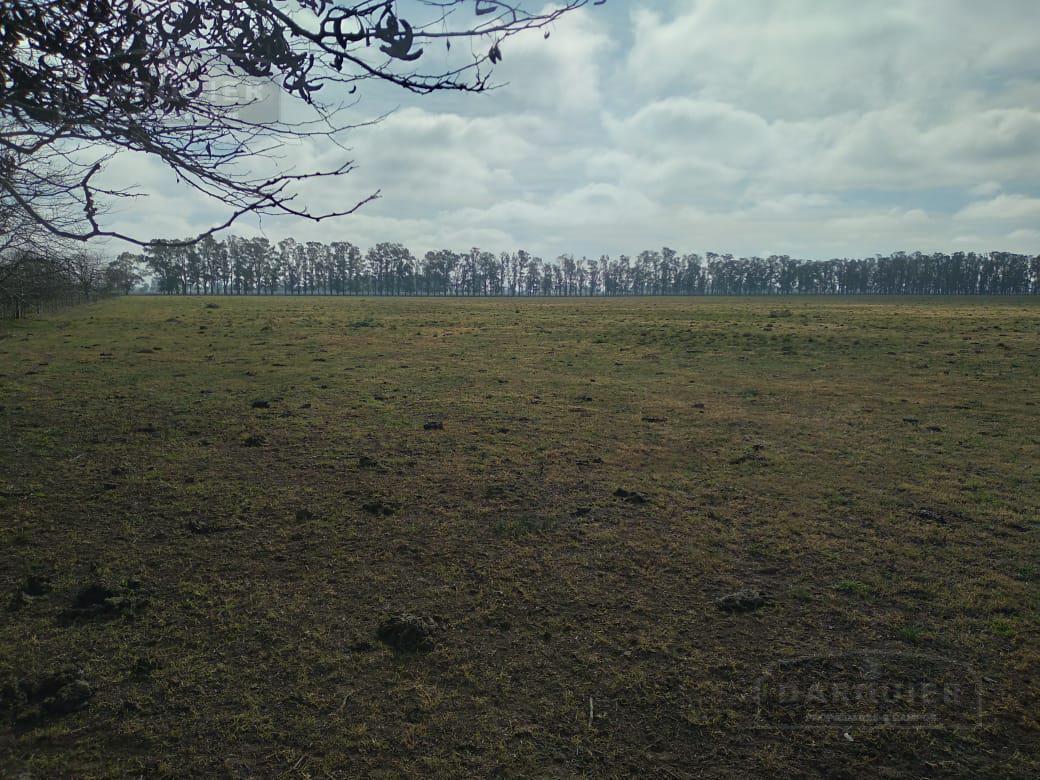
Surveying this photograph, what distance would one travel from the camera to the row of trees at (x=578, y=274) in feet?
443

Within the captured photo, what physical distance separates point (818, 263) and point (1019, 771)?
616 feet

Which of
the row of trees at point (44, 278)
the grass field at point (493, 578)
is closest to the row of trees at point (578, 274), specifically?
the row of trees at point (44, 278)

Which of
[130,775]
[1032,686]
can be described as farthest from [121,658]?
[1032,686]

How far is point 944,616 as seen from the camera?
5184 millimetres

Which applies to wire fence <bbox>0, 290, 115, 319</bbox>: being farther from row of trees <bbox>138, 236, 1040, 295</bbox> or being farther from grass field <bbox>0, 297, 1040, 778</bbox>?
row of trees <bbox>138, 236, 1040, 295</bbox>
